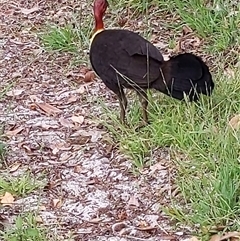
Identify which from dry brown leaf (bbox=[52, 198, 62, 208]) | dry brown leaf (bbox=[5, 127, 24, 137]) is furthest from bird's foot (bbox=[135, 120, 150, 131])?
dry brown leaf (bbox=[5, 127, 24, 137])

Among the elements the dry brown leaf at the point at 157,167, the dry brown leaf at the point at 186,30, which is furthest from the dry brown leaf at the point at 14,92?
the dry brown leaf at the point at 157,167

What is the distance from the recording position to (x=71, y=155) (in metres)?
4.56

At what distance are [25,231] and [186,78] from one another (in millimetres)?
1367

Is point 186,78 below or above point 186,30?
above

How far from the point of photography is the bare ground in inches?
151

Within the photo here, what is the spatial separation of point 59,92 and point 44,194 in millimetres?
1478

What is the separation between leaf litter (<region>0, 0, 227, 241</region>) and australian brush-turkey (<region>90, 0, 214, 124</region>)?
397 millimetres

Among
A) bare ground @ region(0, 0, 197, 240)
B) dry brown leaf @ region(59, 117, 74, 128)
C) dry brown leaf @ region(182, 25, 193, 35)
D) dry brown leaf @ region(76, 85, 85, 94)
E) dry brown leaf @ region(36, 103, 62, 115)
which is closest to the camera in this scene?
bare ground @ region(0, 0, 197, 240)

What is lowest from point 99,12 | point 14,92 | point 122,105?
point 14,92

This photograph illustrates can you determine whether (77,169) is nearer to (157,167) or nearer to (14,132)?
(157,167)

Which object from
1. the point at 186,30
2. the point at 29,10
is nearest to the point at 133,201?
the point at 186,30

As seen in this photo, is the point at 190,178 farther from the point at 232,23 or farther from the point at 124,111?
the point at 232,23

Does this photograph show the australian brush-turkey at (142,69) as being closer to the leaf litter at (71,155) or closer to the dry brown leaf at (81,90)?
the leaf litter at (71,155)

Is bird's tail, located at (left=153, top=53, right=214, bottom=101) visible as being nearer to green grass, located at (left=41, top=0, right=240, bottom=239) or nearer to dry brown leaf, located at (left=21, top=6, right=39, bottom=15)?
green grass, located at (left=41, top=0, right=240, bottom=239)
